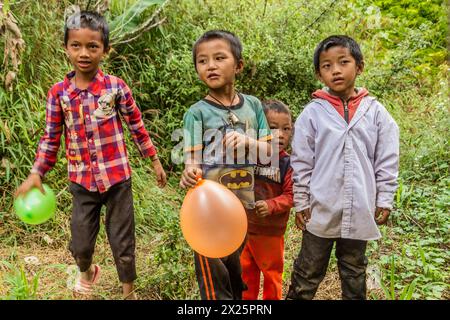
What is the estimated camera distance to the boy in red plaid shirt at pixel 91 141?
2.54 m

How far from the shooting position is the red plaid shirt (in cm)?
255

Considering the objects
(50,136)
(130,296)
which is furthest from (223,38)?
(130,296)

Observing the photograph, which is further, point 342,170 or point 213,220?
point 342,170

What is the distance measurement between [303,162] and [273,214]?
1.13 ft

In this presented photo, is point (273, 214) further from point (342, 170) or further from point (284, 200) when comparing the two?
point (342, 170)

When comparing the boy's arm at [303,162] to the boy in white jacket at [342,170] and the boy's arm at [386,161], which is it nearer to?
the boy in white jacket at [342,170]

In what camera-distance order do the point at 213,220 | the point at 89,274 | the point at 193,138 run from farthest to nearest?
the point at 89,274 → the point at 193,138 → the point at 213,220

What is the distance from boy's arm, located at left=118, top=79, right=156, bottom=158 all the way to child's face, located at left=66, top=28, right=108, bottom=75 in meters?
0.20

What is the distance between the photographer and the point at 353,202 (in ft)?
7.66

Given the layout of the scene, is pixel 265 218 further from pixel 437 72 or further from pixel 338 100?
pixel 437 72

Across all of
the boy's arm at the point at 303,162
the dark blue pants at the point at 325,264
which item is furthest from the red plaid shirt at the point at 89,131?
the dark blue pants at the point at 325,264

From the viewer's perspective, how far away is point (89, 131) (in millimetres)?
2557

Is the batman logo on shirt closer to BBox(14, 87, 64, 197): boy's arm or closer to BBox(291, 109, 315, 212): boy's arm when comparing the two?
BBox(291, 109, 315, 212): boy's arm

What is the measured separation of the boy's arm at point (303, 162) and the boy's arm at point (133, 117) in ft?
2.78
